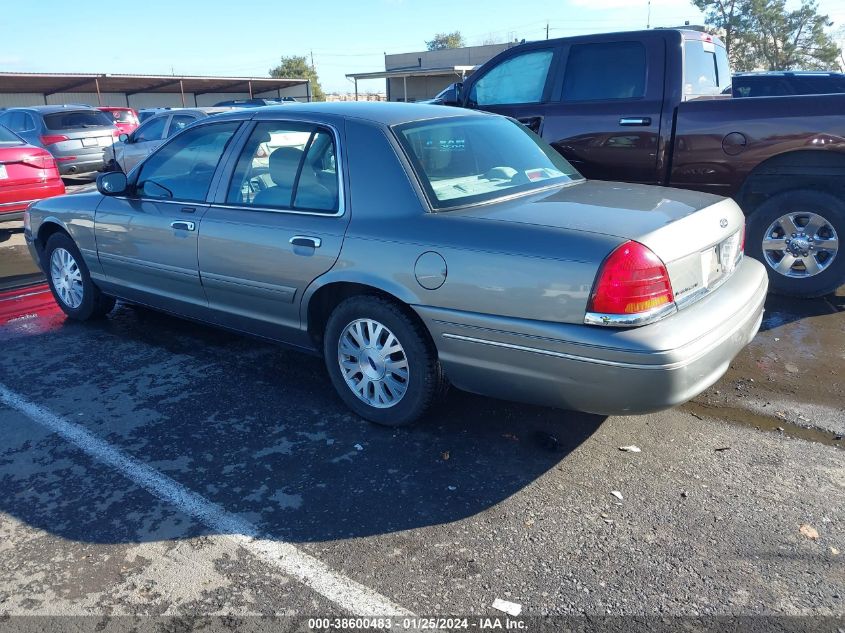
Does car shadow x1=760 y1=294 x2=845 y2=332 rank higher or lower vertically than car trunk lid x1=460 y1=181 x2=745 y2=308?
lower

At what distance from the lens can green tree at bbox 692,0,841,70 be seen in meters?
41.0

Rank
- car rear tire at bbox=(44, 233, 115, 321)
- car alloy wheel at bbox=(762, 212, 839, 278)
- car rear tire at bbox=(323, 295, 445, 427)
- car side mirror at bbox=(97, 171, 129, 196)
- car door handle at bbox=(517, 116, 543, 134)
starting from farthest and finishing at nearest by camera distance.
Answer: car door handle at bbox=(517, 116, 543, 134)
car rear tire at bbox=(44, 233, 115, 321)
car alloy wheel at bbox=(762, 212, 839, 278)
car side mirror at bbox=(97, 171, 129, 196)
car rear tire at bbox=(323, 295, 445, 427)

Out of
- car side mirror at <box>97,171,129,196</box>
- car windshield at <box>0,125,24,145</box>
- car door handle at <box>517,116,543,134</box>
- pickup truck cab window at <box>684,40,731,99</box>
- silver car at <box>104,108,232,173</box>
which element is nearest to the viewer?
car side mirror at <box>97,171,129,196</box>

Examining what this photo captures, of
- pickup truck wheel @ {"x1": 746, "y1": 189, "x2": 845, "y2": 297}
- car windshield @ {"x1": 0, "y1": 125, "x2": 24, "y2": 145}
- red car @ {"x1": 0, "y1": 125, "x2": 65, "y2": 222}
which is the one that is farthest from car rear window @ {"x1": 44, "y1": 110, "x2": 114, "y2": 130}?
pickup truck wheel @ {"x1": 746, "y1": 189, "x2": 845, "y2": 297}

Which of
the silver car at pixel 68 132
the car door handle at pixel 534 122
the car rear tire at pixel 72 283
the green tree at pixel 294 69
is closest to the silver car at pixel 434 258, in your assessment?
the car rear tire at pixel 72 283

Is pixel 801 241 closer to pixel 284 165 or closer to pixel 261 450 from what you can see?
pixel 284 165

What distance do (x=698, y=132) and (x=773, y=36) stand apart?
44116 mm

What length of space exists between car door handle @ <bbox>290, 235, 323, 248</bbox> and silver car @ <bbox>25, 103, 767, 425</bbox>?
0.02 m

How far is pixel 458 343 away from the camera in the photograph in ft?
11.1

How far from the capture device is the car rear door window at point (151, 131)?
524 inches

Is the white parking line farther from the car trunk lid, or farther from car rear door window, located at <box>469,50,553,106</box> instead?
car rear door window, located at <box>469,50,553,106</box>

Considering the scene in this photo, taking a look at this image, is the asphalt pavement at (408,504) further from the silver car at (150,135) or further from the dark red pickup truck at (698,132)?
the silver car at (150,135)

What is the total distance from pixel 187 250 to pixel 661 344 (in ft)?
9.87

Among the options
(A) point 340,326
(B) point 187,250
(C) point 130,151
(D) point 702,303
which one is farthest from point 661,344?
(C) point 130,151
